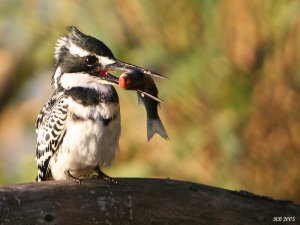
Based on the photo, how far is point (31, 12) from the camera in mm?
6355

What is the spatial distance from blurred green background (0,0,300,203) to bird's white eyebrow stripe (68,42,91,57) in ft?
3.20

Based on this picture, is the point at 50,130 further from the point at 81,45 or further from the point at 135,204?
the point at 135,204

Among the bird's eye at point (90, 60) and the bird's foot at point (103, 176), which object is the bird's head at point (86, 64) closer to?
the bird's eye at point (90, 60)

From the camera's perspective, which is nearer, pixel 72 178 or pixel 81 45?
pixel 72 178

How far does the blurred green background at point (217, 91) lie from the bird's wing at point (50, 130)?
95 cm

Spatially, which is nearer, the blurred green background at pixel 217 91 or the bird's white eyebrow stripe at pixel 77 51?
the bird's white eyebrow stripe at pixel 77 51

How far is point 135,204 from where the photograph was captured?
4039 millimetres

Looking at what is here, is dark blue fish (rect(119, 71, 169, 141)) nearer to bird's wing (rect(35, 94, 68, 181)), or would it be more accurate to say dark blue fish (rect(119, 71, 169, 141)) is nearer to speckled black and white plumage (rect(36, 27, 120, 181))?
speckled black and white plumage (rect(36, 27, 120, 181))

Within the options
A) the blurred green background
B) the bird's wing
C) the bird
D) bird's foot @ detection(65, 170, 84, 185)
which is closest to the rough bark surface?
bird's foot @ detection(65, 170, 84, 185)

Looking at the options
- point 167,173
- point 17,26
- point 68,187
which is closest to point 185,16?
point 167,173

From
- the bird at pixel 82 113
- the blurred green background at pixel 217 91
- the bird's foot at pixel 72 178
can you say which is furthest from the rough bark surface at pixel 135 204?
the blurred green background at pixel 217 91

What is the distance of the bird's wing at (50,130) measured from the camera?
4430mm

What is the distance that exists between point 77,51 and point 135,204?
77cm

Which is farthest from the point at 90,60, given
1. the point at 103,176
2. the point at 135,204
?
the point at 135,204
